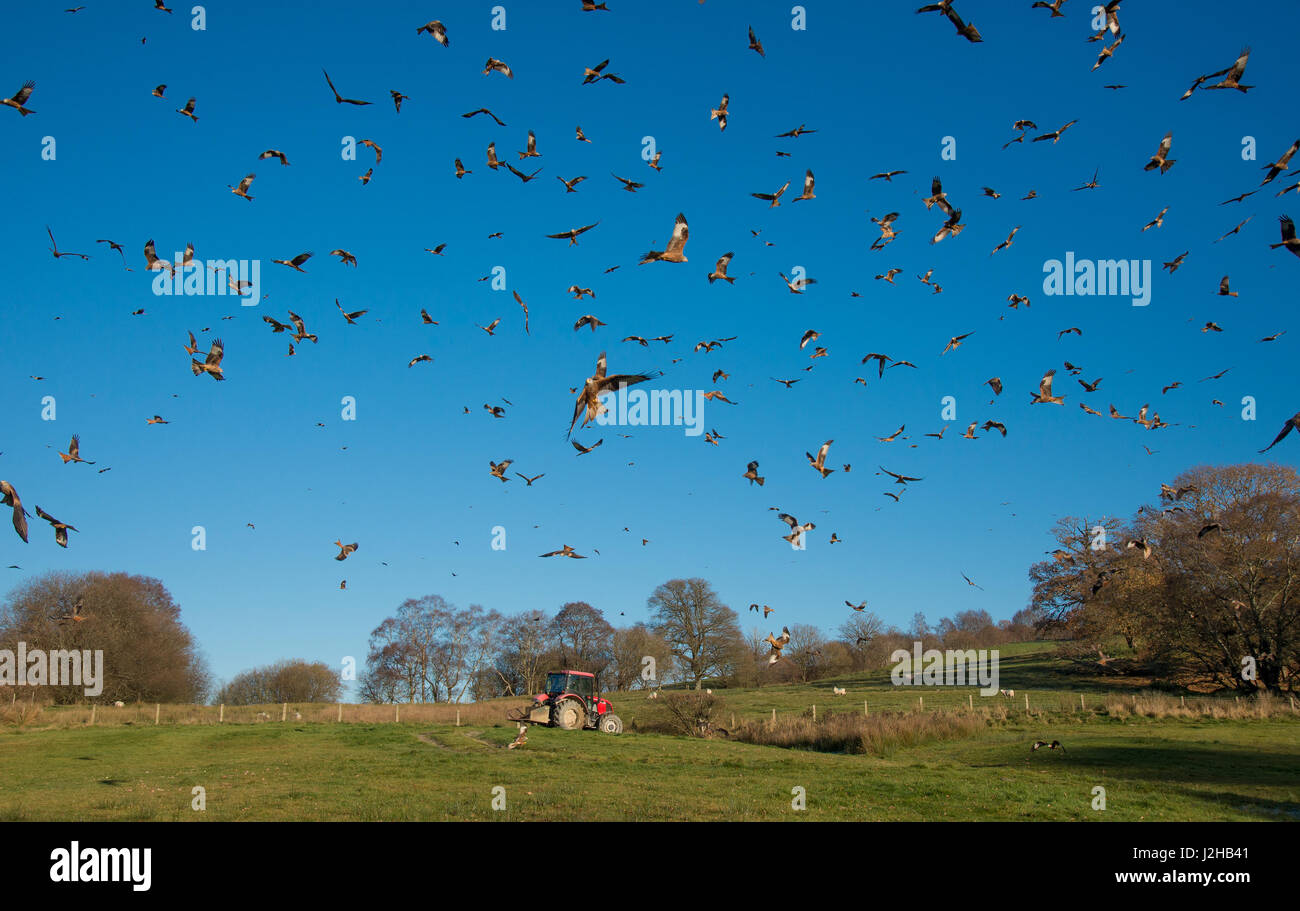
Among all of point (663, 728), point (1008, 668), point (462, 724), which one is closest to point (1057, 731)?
point (663, 728)

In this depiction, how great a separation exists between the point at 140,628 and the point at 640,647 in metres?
47.7

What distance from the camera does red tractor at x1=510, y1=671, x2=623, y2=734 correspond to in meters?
39.5

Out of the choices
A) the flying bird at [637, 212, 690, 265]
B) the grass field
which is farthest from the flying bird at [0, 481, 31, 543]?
the flying bird at [637, 212, 690, 265]

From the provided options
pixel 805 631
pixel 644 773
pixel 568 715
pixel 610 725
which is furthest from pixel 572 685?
pixel 805 631

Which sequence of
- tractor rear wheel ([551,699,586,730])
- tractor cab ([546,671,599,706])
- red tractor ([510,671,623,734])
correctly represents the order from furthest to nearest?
tractor cab ([546,671,599,706]), red tractor ([510,671,623,734]), tractor rear wheel ([551,699,586,730])

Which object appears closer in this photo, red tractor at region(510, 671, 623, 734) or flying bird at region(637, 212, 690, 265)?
flying bird at region(637, 212, 690, 265)

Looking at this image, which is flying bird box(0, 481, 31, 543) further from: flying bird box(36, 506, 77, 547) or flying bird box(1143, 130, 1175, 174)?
flying bird box(1143, 130, 1175, 174)

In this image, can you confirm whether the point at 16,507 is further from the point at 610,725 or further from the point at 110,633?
the point at 110,633

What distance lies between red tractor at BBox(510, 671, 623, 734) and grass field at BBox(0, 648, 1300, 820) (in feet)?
5.52

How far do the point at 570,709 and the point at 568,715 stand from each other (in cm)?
33

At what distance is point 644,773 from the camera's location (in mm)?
22188

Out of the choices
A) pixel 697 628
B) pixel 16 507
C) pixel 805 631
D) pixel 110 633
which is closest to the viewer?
pixel 16 507

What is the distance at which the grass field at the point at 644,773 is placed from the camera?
15445 millimetres
